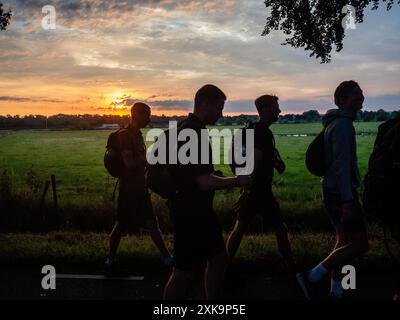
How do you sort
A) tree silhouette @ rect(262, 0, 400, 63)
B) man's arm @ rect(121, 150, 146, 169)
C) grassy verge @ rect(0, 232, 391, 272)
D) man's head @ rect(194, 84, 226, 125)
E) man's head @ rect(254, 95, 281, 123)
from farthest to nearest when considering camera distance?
tree silhouette @ rect(262, 0, 400, 63) → grassy verge @ rect(0, 232, 391, 272) → man's arm @ rect(121, 150, 146, 169) → man's head @ rect(254, 95, 281, 123) → man's head @ rect(194, 84, 226, 125)

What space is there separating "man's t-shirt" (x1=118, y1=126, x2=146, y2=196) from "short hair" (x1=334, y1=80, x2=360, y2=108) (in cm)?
245

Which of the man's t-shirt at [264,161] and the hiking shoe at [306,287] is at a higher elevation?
the man's t-shirt at [264,161]

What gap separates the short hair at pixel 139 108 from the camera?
6043mm

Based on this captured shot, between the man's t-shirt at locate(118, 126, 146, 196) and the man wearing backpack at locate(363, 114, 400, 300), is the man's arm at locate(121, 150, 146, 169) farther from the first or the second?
the man wearing backpack at locate(363, 114, 400, 300)

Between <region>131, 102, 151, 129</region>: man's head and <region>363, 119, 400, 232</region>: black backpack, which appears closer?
<region>363, 119, 400, 232</region>: black backpack

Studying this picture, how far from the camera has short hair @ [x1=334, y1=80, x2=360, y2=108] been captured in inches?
186

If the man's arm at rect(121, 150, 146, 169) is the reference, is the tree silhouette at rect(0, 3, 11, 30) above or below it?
above

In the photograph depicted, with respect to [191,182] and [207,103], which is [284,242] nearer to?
[191,182]

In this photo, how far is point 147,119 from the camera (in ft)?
20.0

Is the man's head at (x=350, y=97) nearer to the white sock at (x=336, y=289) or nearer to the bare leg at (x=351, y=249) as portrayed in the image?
the bare leg at (x=351, y=249)

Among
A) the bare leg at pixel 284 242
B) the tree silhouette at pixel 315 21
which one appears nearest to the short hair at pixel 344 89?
the bare leg at pixel 284 242

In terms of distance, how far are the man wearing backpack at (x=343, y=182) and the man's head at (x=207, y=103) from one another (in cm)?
136

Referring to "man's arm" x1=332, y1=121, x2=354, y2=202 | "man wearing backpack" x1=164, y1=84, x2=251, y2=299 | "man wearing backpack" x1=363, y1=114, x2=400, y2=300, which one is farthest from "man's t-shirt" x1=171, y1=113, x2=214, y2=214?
"man's arm" x1=332, y1=121, x2=354, y2=202

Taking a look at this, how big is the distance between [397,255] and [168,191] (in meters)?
4.36
